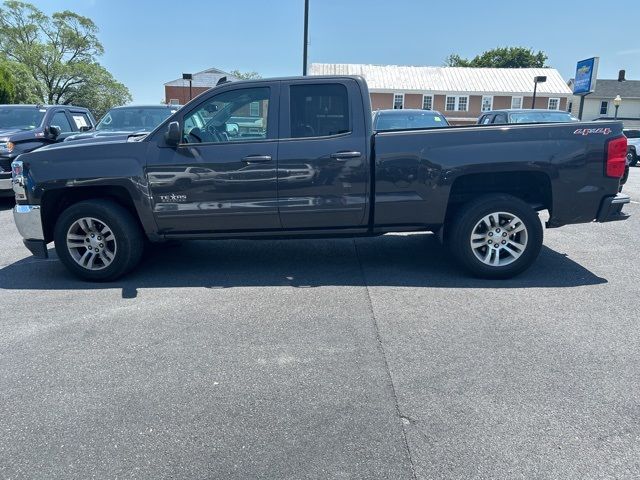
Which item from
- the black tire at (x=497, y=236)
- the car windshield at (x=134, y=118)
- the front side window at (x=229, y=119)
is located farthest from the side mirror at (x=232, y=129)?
the car windshield at (x=134, y=118)

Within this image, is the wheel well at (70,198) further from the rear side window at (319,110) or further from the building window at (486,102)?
the building window at (486,102)

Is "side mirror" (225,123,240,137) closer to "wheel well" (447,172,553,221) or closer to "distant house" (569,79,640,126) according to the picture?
"wheel well" (447,172,553,221)

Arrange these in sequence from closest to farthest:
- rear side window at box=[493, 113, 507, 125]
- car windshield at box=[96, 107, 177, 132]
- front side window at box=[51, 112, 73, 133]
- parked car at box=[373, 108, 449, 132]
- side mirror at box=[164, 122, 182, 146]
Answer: side mirror at box=[164, 122, 182, 146]
car windshield at box=[96, 107, 177, 132]
parked car at box=[373, 108, 449, 132]
front side window at box=[51, 112, 73, 133]
rear side window at box=[493, 113, 507, 125]

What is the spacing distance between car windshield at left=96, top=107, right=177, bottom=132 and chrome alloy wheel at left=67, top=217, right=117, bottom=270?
5.54 metres

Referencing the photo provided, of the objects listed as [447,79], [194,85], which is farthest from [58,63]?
[447,79]

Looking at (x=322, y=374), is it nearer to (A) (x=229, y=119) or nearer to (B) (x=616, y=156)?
(A) (x=229, y=119)

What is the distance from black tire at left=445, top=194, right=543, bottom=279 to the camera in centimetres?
536

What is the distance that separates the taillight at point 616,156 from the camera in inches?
204

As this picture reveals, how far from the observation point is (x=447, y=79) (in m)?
47.0

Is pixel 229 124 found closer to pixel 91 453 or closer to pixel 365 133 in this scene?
pixel 365 133

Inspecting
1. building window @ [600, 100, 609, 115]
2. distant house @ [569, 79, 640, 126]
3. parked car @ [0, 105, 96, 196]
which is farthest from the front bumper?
building window @ [600, 100, 609, 115]

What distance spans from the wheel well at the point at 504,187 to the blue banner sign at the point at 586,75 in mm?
29273

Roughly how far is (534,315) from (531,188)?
1831 millimetres

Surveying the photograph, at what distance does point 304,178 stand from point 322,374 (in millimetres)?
2403
